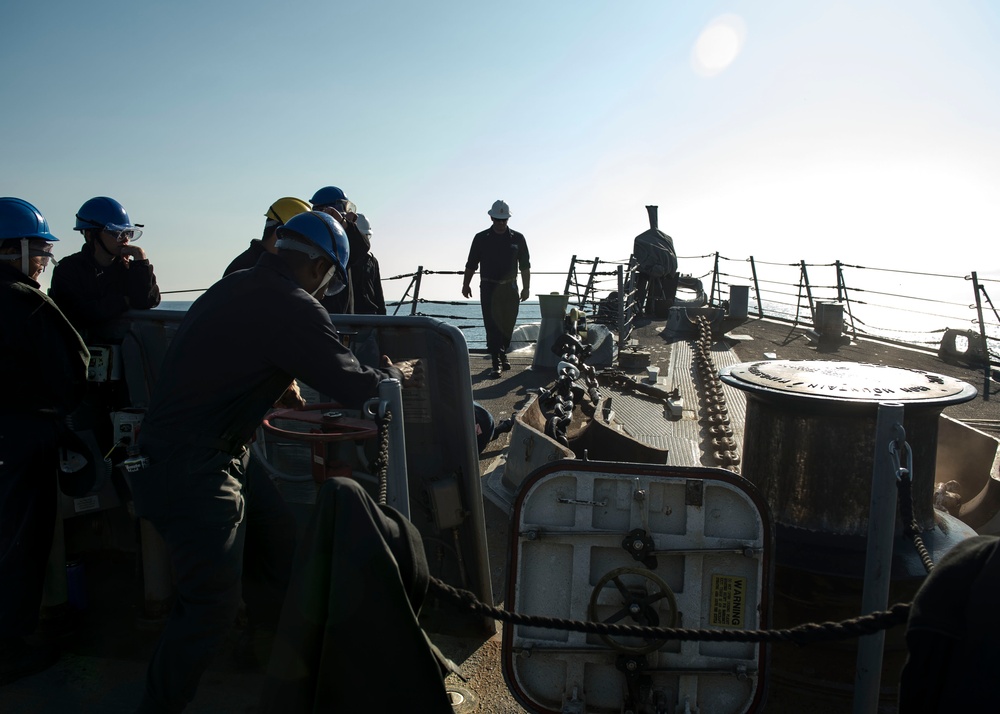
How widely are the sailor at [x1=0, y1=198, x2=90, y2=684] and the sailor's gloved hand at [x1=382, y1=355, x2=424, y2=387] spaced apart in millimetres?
1432

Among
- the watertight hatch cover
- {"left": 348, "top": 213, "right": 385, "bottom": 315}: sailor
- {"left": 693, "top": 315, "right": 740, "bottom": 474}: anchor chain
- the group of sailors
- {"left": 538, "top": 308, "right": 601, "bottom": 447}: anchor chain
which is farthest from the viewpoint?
{"left": 348, "top": 213, "right": 385, "bottom": 315}: sailor

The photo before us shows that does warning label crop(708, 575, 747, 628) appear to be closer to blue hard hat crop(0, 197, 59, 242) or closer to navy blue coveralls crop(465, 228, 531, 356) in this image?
blue hard hat crop(0, 197, 59, 242)

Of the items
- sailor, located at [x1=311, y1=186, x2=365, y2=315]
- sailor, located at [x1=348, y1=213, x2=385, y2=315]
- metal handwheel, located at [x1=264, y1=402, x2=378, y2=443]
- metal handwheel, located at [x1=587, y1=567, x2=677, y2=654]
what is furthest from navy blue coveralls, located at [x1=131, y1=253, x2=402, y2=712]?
sailor, located at [x1=348, y1=213, x2=385, y2=315]

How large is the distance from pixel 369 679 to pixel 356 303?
4.83m

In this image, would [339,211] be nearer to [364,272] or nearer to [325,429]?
[364,272]

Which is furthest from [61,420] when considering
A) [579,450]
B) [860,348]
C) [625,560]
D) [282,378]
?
[860,348]

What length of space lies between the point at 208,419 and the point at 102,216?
5.55 ft

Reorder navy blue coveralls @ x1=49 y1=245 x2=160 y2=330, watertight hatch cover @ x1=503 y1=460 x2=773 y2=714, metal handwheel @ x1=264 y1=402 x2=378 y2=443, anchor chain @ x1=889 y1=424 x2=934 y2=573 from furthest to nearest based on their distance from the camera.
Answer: navy blue coveralls @ x1=49 y1=245 x2=160 y2=330
metal handwheel @ x1=264 y1=402 x2=378 y2=443
watertight hatch cover @ x1=503 y1=460 x2=773 y2=714
anchor chain @ x1=889 y1=424 x2=934 y2=573

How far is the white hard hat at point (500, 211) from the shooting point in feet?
28.1

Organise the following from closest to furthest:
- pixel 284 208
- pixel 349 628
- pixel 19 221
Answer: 1. pixel 349 628
2. pixel 19 221
3. pixel 284 208

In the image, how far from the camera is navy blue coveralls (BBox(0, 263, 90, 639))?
2.88 metres

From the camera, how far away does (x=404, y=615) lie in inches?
67.3

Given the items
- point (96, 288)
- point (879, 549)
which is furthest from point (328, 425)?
point (879, 549)

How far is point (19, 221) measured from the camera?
9.95 feet
